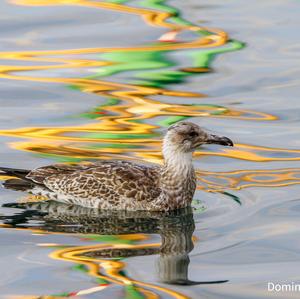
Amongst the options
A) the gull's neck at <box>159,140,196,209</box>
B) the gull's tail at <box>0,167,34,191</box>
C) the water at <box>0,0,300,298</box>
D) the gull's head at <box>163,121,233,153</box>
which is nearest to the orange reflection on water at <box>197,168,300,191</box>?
the water at <box>0,0,300,298</box>

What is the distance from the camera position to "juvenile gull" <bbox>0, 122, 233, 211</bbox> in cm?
1336

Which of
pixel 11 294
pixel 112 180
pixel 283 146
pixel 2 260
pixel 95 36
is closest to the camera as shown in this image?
pixel 11 294

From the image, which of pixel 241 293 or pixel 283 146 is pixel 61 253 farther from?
pixel 283 146

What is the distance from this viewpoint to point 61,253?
11.8 meters

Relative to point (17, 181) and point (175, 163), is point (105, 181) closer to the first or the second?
point (175, 163)

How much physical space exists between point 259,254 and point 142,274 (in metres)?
1.18

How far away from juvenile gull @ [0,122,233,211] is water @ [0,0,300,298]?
0.55 ft

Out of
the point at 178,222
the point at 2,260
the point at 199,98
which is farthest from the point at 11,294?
the point at 199,98

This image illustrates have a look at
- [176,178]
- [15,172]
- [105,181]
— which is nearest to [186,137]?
[176,178]

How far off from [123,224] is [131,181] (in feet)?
1.94

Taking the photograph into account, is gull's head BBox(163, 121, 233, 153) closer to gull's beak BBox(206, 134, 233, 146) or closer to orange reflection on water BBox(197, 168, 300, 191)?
gull's beak BBox(206, 134, 233, 146)

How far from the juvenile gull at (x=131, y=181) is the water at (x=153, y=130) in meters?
0.17

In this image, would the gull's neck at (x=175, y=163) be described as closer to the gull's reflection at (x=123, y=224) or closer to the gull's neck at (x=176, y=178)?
the gull's neck at (x=176, y=178)

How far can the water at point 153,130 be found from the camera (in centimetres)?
1143
